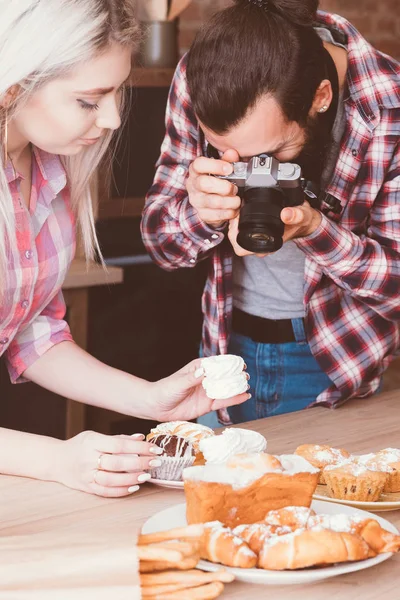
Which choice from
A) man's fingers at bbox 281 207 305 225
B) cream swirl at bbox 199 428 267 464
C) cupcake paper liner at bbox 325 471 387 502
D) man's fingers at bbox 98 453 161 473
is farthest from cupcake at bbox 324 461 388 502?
man's fingers at bbox 281 207 305 225

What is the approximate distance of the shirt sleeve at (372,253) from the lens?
5.55ft

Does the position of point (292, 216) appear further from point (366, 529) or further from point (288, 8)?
point (366, 529)

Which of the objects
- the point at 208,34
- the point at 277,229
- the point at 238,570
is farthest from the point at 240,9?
the point at 238,570

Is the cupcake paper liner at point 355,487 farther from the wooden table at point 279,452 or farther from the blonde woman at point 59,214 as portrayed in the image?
the blonde woman at point 59,214

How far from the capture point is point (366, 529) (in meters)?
0.98

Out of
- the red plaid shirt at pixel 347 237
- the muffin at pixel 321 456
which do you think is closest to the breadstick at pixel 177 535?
the muffin at pixel 321 456

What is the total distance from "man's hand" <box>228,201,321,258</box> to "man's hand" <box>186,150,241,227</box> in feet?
0.09

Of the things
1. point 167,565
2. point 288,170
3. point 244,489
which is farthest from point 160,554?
point 288,170

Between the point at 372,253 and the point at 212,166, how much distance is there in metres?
0.38

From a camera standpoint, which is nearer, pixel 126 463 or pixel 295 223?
pixel 126 463

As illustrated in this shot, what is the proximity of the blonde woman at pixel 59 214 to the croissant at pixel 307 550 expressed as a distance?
336 millimetres

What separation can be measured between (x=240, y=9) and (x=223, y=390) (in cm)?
66

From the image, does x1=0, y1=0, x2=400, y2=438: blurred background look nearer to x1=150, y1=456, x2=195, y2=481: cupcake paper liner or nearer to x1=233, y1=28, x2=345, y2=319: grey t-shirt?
x1=233, y1=28, x2=345, y2=319: grey t-shirt

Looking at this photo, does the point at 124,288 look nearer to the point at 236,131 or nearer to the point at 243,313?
the point at 243,313
